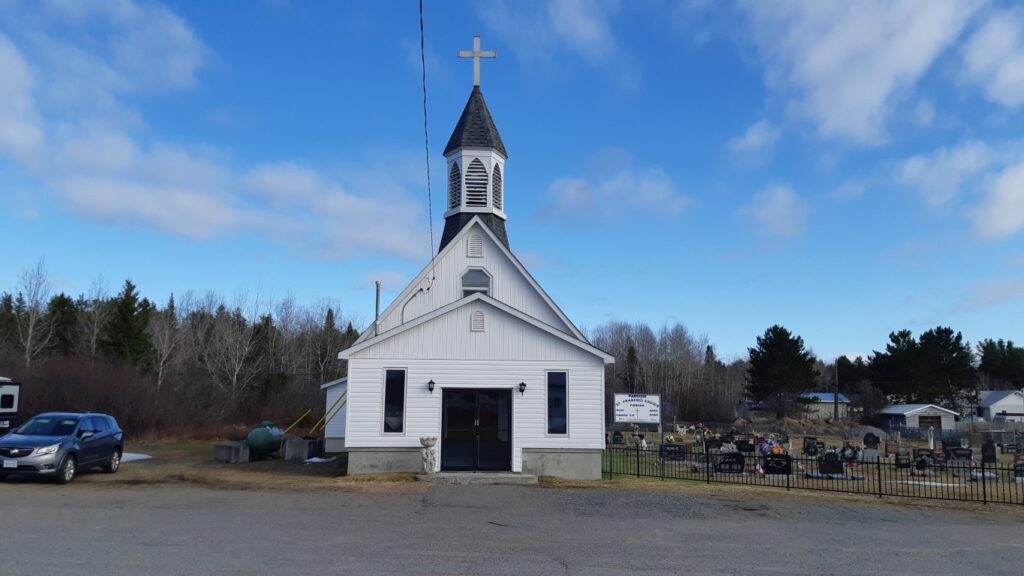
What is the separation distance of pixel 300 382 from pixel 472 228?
1274 inches

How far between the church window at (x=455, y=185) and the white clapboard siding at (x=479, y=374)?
702 centimetres

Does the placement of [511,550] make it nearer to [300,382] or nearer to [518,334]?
[518,334]

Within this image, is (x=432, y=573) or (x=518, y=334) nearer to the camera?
(x=432, y=573)

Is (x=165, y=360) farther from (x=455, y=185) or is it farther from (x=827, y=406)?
(x=827, y=406)

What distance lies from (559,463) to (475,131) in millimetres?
11951

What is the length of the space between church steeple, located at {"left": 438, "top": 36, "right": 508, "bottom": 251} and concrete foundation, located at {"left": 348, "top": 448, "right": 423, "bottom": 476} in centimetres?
838

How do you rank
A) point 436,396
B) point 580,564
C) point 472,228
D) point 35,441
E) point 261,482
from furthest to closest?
point 472,228
point 436,396
point 261,482
point 35,441
point 580,564

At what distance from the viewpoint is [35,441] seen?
15445 mm

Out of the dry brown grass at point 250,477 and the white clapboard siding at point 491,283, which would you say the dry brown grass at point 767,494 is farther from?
the white clapboard siding at point 491,283

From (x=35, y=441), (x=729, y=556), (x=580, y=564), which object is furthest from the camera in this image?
(x=35, y=441)

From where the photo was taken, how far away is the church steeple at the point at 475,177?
936 inches

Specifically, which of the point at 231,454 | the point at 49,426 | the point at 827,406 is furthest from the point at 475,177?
the point at 827,406

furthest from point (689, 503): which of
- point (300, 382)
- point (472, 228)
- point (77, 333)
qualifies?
point (77, 333)

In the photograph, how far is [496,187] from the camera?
24.4 metres
